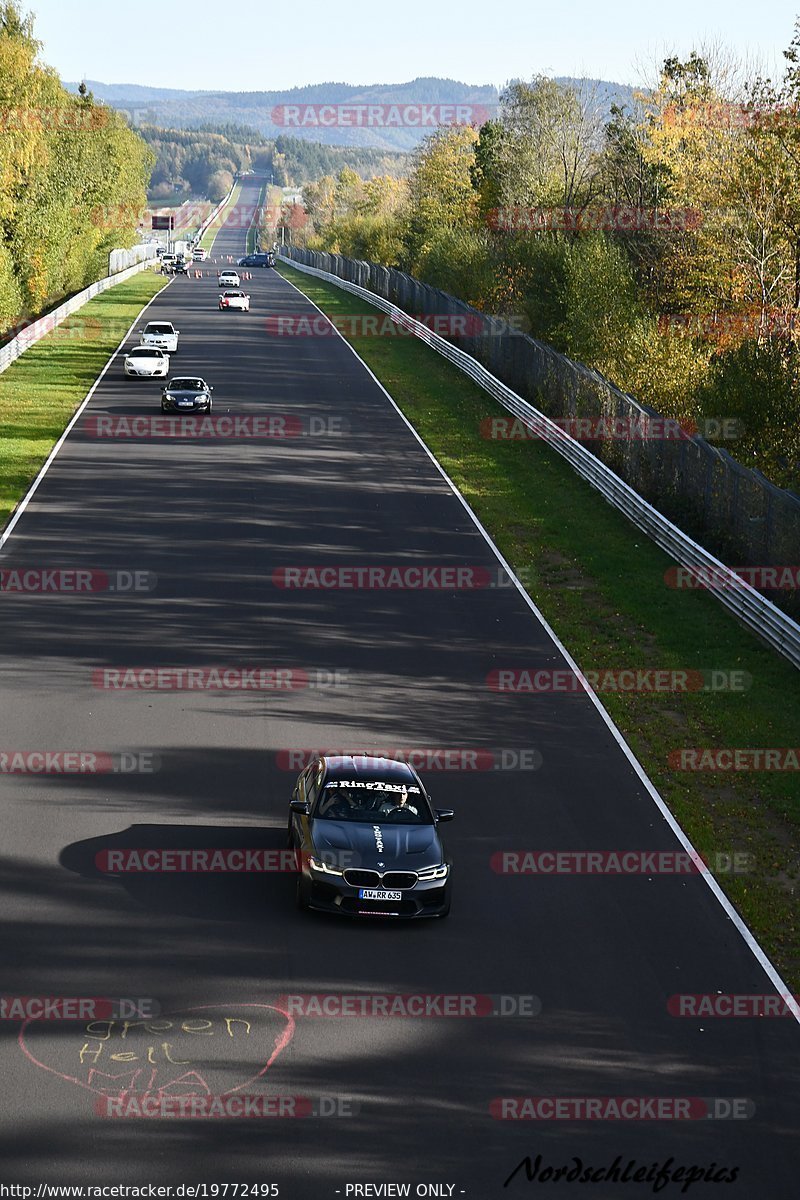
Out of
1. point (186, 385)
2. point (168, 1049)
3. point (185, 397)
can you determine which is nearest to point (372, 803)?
point (168, 1049)

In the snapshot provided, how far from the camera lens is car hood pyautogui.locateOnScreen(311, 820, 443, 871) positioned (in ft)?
50.3

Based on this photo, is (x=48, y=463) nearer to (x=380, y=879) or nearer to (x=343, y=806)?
(x=343, y=806)

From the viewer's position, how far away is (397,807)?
642 inches

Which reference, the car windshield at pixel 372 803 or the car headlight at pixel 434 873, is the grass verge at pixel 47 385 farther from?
the car headlight at pixel 434 873

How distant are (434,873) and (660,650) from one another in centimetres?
1173

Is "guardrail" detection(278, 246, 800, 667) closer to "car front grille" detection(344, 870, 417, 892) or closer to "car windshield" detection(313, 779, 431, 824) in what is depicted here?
"car windshield" detection(313, 779, 431, 824)

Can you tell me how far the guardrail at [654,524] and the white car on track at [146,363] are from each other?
40.4 ft

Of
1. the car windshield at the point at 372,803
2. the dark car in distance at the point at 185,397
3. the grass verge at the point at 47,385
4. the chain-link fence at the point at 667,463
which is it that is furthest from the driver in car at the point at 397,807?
the dark car in distance at the point at 185,397

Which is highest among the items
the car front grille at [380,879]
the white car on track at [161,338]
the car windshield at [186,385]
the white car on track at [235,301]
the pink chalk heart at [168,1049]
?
the white car on track at [235,301]

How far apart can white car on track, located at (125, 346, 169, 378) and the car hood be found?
40.3 m

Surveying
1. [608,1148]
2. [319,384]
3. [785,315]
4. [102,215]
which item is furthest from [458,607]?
[102,215]

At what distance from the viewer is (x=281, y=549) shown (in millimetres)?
31578

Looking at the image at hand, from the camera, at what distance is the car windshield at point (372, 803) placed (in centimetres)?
1614

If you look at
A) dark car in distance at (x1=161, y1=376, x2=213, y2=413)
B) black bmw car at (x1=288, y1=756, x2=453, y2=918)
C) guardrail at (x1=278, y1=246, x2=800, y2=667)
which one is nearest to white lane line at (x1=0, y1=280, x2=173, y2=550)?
dark car in distance at (x1=161, y1=376, x2=213, y2=413)
